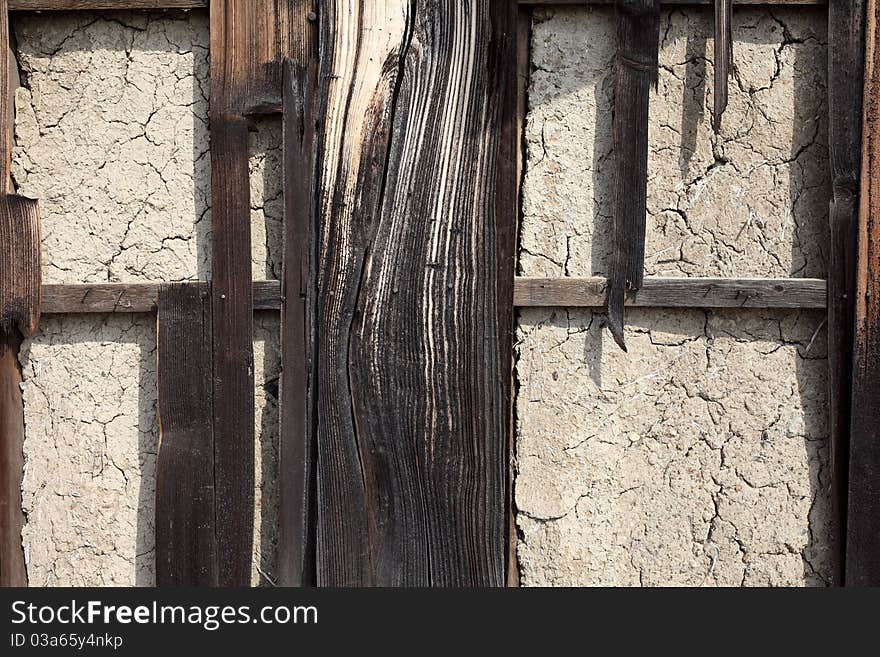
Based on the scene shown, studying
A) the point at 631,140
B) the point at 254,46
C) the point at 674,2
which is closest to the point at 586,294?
the point at 631,140

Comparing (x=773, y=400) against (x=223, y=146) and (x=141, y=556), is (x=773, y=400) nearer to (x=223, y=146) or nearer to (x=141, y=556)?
(x=223, y=146)

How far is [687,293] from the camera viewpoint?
1907mm

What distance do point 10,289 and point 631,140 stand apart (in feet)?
5.83

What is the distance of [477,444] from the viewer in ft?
6.15

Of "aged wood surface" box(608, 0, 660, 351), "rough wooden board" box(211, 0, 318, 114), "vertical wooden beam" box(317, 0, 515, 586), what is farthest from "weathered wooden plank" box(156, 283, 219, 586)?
"aged wood surface" box(608, 0, 660, 351)

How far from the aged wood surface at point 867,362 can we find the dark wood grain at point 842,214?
0.02m

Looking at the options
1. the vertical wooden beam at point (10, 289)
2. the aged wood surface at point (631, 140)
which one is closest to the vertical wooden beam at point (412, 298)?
the aged wood surface at point (631, 140)

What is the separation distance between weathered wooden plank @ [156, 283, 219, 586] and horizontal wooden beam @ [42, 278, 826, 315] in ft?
0.38

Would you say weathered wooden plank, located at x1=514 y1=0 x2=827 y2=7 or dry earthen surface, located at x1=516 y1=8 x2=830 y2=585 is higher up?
weathered wooden plank, located at x1=514 y1=0 x2=827 y2=7

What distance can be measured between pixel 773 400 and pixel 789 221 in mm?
497

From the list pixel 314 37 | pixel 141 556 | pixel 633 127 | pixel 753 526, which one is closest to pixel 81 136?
pixel 314 37

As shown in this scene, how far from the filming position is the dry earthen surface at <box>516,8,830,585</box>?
1.92m

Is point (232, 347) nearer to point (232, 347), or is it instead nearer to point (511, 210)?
point (232, 347)

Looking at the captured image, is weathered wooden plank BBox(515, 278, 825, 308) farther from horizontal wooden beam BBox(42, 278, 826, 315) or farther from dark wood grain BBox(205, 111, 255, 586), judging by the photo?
dark wood grain BBox(205, 111, 255, 586)
